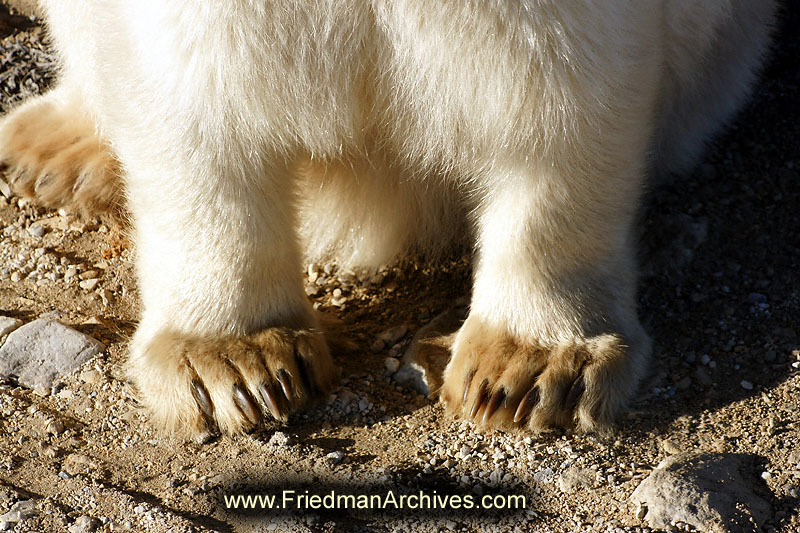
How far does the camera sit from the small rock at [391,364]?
323cm

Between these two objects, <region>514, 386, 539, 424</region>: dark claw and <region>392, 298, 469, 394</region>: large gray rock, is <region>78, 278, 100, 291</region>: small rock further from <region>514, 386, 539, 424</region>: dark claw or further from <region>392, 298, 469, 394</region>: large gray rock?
<region>514, 386, 539, 424</region>: dark claw

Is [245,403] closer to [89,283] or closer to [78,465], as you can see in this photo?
[78,465]

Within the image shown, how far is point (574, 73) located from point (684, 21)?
0.92 meters

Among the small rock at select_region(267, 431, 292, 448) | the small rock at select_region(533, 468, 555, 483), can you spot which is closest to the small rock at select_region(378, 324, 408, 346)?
the small rock at select_region(267, 431, 292, 448)

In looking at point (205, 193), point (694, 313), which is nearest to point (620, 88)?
point (694, 313)

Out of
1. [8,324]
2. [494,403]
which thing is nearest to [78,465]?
[8,324]

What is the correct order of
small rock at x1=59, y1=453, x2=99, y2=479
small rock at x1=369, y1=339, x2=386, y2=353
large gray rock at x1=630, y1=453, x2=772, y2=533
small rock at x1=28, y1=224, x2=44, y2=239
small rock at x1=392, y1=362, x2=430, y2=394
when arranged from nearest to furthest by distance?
1. large gray rock at x1=630, y1=453, x2=772, y2=533
2. small rock at x1=59, y1=453, x2=99, y2=479
3. small rock at x1=392, y1=362, x2=430, y2=394
4. small rock at x1=369, y1=339, x2=386, y2=353
5. small rock at x1=28, y1=224, x2=44, y2=239

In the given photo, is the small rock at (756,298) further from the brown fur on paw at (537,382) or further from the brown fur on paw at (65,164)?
the brown fur on paw at (65,164)

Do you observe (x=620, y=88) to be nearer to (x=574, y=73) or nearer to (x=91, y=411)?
(x=574, y=73)

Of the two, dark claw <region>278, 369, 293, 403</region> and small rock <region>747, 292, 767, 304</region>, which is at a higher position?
dark claw <region>278, 369, 293, 403</region>

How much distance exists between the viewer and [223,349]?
3.00 meters

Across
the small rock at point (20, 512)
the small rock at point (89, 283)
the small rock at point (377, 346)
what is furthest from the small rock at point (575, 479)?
the small rock at point (89, 283)

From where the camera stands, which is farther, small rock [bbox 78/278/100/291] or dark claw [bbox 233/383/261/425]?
small rock [bbox 78/278/100/291]

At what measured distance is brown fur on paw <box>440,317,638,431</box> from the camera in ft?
9.59
